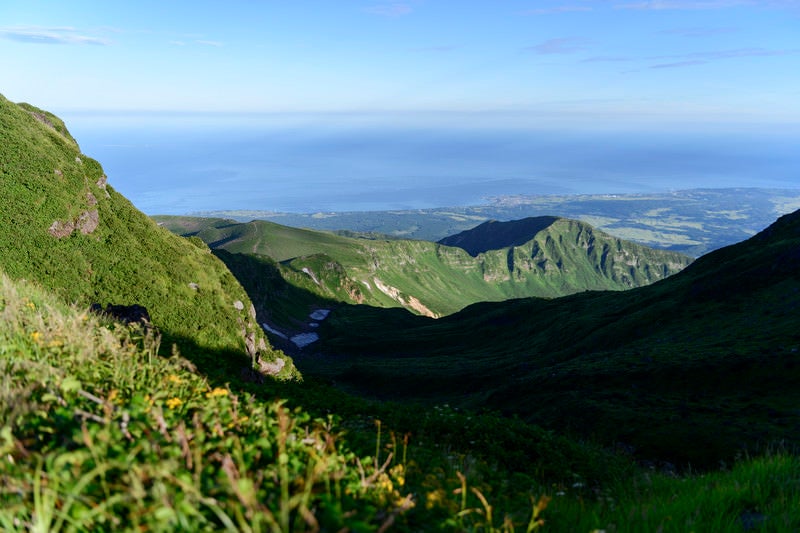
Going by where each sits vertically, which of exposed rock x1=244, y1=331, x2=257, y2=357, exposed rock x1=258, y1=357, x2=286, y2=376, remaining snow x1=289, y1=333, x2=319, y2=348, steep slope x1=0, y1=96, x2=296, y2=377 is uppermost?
steep slope x1=0, y1=96, x2=296, y2=377

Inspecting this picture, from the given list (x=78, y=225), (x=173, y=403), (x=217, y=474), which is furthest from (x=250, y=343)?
(x=217, y=474)

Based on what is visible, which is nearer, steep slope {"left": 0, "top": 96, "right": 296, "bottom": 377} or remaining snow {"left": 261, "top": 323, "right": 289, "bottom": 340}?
steep slope {"left": 0, "top": 96, "right": 296, "bottom": 377}

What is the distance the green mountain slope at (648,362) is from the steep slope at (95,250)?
36.6 m

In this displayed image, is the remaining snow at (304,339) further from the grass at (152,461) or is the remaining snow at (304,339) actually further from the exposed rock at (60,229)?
the grass at (152,461)

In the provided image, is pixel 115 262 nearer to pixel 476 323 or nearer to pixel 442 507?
pixel 442 507

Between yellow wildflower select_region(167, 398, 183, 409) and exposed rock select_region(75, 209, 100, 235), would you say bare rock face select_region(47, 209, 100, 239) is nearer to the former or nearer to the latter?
exposed rock select_region(75, 209, 100, 235)

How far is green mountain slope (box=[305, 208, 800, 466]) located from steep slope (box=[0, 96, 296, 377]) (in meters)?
36.6

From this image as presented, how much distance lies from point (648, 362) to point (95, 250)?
7011cm

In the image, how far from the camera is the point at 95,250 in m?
58.8

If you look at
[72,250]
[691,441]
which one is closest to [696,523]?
[691,441]

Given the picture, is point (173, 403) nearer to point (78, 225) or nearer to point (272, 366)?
point (78, 225)

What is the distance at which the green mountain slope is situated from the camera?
3856 cm

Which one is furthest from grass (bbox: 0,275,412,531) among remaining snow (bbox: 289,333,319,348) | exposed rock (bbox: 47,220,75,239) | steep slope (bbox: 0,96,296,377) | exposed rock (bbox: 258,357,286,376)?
remaining snow (bbox: 289,333,319,348)

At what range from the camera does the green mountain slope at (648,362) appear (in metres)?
38.6
